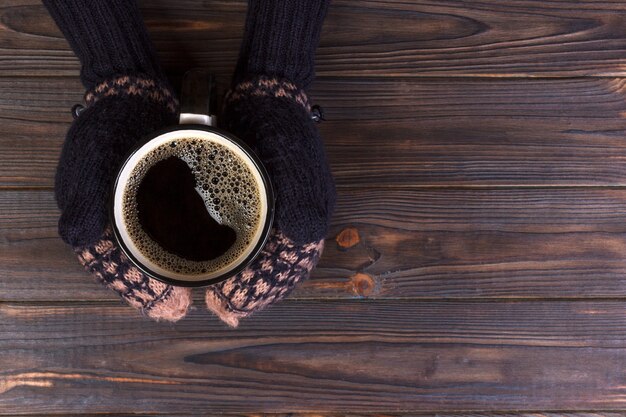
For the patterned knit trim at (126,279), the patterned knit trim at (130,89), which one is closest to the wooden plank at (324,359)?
the patterned knit trim at (126,279)

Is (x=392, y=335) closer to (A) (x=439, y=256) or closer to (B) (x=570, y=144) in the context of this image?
(A) (x=439, y=256)

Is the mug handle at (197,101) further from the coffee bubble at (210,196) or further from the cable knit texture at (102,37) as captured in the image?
the cable knit texture at (102,37)

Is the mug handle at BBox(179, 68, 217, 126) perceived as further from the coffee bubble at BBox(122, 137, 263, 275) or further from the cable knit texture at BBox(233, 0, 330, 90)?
the cable knit texture at BBox(233, 0, 330, 90)

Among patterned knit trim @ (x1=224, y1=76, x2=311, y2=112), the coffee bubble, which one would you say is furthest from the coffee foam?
patterned knit trim @ (x1=224, y1=76, x2=311, y2=112)

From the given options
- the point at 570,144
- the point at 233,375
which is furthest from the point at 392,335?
the point at 570,144

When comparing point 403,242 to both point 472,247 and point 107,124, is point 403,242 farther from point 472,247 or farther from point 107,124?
point 107,124
